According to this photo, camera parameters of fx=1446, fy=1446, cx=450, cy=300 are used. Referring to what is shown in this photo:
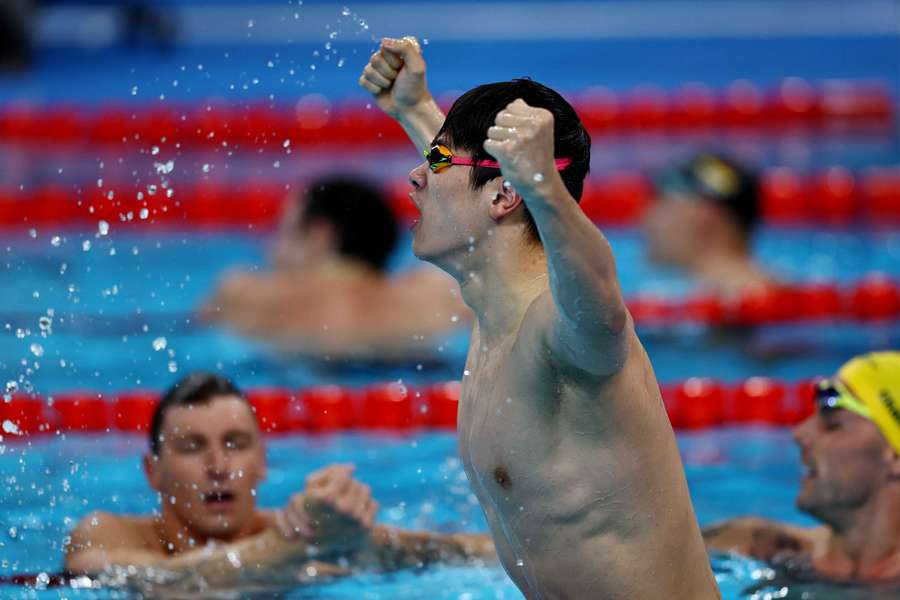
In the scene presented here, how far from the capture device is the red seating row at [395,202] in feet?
22.6

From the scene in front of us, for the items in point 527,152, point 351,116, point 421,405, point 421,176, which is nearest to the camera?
point 527,152

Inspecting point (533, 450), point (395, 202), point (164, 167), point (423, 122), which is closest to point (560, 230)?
point (533, 450)

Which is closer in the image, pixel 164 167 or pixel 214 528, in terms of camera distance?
pixel 214 528

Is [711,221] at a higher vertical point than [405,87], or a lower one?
higher

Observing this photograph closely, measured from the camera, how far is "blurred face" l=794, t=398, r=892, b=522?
11.0ft

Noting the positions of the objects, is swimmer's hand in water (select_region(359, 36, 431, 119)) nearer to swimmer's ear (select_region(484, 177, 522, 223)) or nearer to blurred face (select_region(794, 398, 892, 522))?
swimmer's ear (select_region(484, 177, 522, 223))

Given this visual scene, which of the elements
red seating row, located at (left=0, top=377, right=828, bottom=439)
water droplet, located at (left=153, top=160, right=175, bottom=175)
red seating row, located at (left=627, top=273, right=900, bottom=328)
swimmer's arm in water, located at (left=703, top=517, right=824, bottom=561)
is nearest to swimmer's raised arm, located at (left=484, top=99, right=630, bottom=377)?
swimmer's arm in water, located at (left=703, top=517, right=824, bottom=561)

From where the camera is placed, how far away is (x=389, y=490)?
4.41 m

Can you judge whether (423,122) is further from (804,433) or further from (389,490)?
(389,490)

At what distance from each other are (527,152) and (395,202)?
505cm

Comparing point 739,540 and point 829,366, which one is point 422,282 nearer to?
point 829,366

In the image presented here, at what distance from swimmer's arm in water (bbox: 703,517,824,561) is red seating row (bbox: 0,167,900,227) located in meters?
3.33

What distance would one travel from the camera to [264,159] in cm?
774

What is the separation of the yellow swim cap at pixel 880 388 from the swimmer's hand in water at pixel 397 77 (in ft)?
4.25
